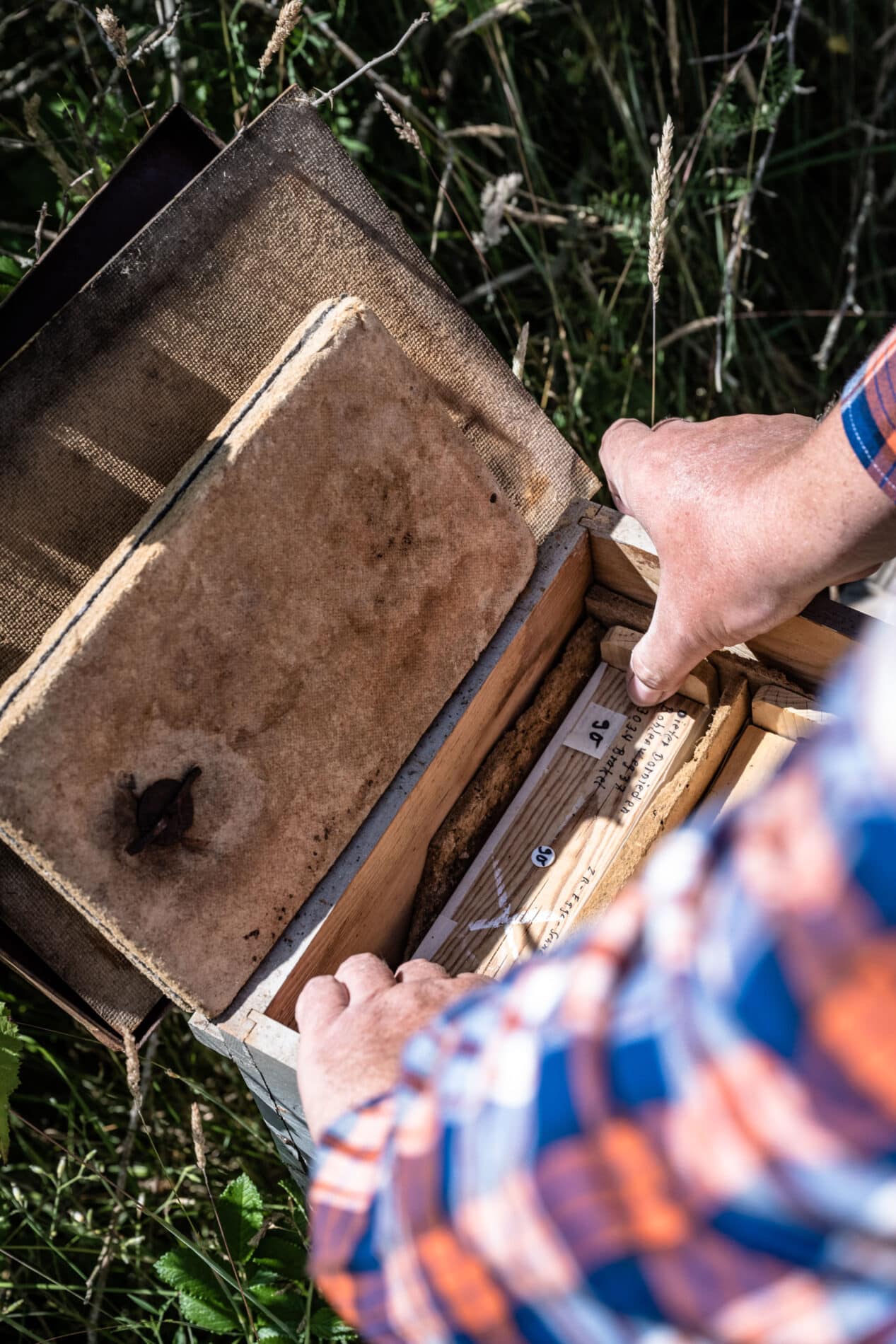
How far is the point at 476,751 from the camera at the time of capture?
159cm

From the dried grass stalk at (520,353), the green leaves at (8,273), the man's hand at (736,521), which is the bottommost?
the green leaves at (8,273)

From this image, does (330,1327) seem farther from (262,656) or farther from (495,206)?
(495,206)

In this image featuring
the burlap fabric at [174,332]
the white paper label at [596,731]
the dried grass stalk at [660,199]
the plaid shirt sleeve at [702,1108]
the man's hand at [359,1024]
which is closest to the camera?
the plaid shirt sleeve at [702,1108]

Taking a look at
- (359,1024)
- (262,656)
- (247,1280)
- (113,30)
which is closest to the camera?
(359,1024)

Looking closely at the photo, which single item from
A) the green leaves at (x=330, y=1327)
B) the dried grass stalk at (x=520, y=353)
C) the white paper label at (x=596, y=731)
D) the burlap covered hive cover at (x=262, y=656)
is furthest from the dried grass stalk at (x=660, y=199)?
the green leaves at (x=330, y=1327)

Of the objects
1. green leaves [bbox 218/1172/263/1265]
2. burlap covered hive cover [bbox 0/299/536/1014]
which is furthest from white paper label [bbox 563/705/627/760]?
green leaves [bbox 218/1172/263/1265]

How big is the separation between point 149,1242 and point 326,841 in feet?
3.24

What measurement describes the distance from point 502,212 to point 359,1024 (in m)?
1.60

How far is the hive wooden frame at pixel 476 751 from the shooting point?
132 cm

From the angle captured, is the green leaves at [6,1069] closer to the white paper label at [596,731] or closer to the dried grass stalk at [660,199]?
the white paper label at [596,731]

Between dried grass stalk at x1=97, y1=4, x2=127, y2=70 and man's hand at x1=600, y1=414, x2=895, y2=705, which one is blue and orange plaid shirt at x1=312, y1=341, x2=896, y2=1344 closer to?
man's hand at x1=600, y1=414, x2=895, y2=705

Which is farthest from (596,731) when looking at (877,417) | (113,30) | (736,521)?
(113,30)

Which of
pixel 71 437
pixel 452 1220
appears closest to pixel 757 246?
pixel 71 437

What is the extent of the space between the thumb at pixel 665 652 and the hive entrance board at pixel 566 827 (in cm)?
9
